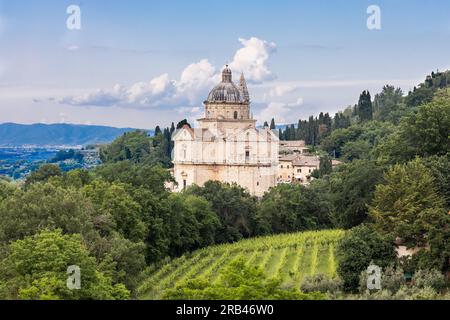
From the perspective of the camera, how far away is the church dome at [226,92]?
71.6 m

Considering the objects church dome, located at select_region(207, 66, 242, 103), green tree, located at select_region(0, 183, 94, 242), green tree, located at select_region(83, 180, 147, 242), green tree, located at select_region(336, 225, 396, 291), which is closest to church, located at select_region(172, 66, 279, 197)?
church dome, located at select_region(207, 66, 242, 103)

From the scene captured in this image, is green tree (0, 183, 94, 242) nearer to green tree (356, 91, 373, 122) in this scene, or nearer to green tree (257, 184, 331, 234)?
green tree (257, 184, 331, 234)

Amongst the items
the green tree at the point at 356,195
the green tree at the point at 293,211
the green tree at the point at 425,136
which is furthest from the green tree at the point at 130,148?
the green tree at the point at 356,195

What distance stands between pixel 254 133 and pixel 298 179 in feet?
51.1

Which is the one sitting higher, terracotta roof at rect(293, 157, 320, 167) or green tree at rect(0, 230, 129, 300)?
terracotta roof at rect(293, 157, 320, 167)

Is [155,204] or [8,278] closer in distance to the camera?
[8,278]

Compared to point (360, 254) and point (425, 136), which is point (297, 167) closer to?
point (425, 136)

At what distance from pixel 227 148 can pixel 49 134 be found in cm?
2837

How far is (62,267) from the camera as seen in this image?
2080 centimetres

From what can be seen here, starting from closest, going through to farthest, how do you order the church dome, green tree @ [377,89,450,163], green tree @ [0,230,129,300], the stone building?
green tree @ [0,230,129,300] → green tree @ [377,89,450,163] → the church dome → the stone building

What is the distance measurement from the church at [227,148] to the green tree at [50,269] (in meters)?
46.4

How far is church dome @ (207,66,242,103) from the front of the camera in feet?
235
